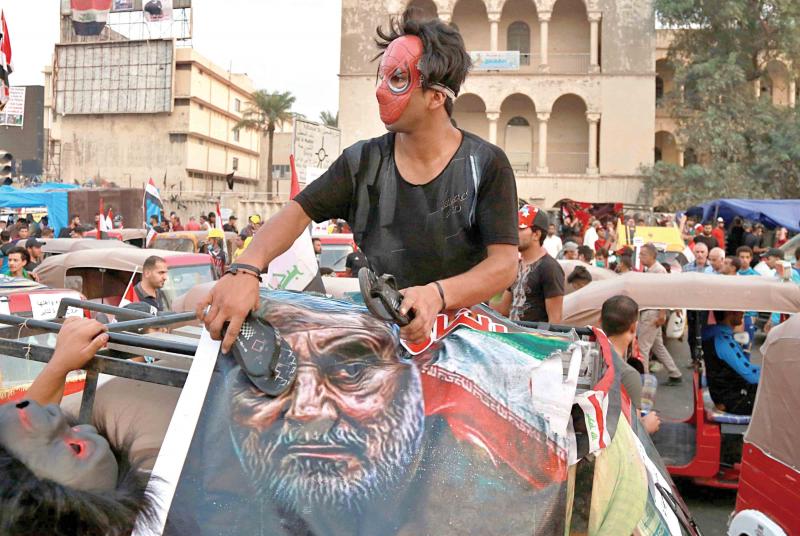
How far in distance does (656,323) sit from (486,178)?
6.85 meters

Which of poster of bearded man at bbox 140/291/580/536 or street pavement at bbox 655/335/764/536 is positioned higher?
poster of bearded man at bbox 140/291/580/536

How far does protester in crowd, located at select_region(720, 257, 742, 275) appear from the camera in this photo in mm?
12383

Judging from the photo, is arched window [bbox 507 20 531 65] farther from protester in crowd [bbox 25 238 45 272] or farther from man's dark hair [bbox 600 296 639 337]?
man's dark hair [bbox 600 296 639 337]

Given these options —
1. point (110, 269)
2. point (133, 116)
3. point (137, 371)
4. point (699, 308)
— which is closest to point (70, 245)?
point (110, 269)

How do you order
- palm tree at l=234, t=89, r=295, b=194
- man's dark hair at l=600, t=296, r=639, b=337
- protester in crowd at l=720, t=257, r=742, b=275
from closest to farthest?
man's dark hair at l=600, t=296, r=639, b=337
protester in crowd at l=720, t=257, r=742, b=275
palm tree at l=234, t=89, r=295, b=194

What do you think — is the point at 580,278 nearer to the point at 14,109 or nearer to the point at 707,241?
the point at 707,241

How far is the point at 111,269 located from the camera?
11031 mm

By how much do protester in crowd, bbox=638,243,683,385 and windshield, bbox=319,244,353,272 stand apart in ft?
16.2

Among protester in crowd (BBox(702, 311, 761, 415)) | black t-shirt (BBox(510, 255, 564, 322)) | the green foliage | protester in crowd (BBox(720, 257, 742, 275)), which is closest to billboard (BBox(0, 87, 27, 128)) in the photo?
the green foliage

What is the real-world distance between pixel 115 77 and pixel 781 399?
66.7 meters

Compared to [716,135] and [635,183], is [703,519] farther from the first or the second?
[635,183]

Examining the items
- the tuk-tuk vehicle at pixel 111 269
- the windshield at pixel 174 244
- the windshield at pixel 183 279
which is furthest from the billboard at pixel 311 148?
the windshield at pixel 174 244

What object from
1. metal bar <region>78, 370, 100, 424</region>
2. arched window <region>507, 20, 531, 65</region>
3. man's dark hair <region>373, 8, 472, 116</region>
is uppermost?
arched window <region>507, 20, 531, 65</region>

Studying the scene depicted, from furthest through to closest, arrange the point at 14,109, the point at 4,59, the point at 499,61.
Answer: the point at 499,61
the point at 14,109
the point at 4,59
